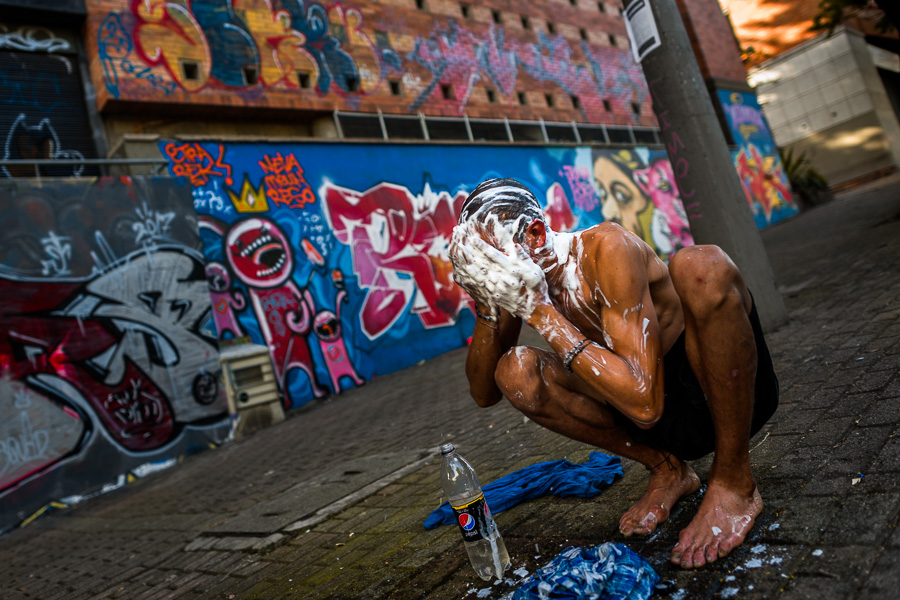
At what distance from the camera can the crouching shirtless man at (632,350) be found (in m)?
1.97

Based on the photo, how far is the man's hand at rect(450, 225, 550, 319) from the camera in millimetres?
2092

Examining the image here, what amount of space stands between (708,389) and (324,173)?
9787 millimetres

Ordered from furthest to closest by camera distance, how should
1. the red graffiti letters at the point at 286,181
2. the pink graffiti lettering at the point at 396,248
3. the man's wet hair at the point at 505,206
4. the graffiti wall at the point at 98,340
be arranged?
the pink graffiti lettering at the point at 396,248, the red graffiti letters at the point at 286,181, the graffiti wall at the point at 98,340, the man's wet hair at the point at 505,206

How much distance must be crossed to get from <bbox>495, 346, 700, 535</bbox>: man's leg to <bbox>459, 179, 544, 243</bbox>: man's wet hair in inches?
19.3

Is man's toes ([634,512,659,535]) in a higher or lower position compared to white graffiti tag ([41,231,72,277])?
lower

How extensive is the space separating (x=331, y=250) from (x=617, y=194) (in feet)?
32.4

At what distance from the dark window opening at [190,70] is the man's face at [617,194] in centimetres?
1048

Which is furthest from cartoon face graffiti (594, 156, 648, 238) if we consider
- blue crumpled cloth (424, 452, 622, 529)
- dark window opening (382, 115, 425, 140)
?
blue crumpled cloth (424, 452, 622, 529)

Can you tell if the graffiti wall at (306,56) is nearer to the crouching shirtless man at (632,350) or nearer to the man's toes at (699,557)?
the crouching shirtless man at (632,350)

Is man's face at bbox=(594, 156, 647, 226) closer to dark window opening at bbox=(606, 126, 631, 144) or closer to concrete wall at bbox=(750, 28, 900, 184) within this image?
dark window opening at bbox=(606, 126, 631, 144)

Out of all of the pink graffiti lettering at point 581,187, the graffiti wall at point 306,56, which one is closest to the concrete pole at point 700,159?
the graffiti wall at point 306,56

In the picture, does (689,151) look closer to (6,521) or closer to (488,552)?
(488,552)

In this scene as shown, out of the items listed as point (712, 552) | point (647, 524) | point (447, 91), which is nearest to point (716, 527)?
point (712, 552)

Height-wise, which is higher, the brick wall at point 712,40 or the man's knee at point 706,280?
the brick wall at point 712,40
